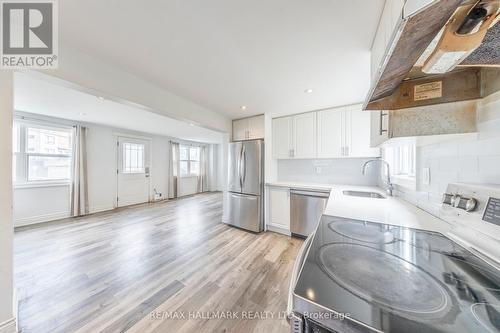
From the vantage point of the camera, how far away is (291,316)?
47 cm

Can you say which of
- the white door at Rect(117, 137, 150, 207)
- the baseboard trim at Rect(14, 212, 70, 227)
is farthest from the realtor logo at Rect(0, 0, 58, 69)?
the white door at Rect(117, 137, 150, 207)

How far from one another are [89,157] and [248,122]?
4.10m

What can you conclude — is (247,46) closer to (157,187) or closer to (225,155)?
(225,155)

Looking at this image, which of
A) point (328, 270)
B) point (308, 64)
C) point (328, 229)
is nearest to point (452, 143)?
point (328, 229)

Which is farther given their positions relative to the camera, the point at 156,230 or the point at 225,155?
the point at 225,155

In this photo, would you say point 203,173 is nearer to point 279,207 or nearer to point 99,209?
point 99,209

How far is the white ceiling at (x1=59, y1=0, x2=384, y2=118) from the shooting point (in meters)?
1.17

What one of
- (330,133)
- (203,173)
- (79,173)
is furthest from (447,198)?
(203,173)

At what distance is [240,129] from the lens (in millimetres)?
3732

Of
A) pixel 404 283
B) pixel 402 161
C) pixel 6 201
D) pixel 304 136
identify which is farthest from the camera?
pixel 304 136

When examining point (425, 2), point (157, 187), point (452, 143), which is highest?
point (425, 2)

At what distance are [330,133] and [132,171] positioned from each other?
550 centimetres

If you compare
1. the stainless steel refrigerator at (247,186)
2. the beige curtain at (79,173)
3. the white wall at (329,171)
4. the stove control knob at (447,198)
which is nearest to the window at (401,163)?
the white wall at (329,171)

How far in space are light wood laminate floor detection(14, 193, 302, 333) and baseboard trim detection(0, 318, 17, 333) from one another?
0.28 ft
